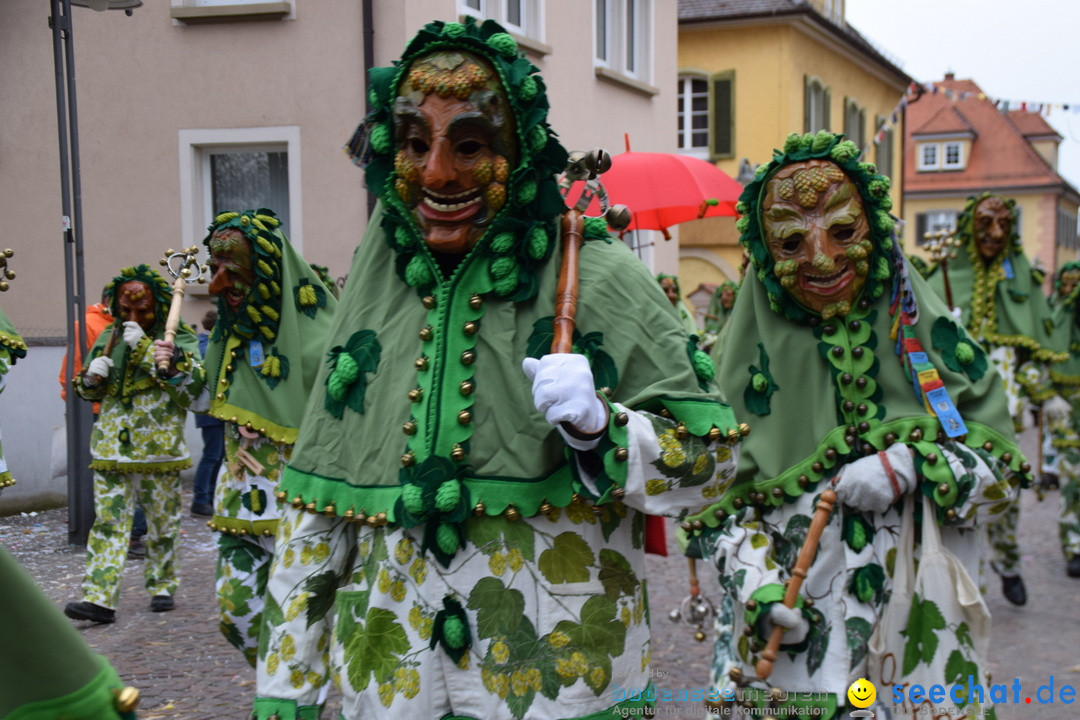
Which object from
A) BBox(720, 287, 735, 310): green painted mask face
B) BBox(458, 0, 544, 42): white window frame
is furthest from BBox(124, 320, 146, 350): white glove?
BBox(458, 0, 544, 42): white window frame

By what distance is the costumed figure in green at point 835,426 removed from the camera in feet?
11.1

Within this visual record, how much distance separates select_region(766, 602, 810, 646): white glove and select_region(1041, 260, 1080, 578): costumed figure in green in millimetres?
5531

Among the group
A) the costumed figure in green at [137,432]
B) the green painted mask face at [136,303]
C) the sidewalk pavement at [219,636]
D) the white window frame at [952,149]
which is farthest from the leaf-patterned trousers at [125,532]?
the white window frame at [952,149]

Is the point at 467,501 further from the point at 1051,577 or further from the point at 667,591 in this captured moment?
the point at 1051,577

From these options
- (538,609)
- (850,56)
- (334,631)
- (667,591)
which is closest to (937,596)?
(538,609)

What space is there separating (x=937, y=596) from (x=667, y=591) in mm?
4121

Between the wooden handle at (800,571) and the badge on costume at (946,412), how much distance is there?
41 cm

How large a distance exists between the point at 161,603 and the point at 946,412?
5.14m

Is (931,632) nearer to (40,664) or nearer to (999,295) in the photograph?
(40,664)

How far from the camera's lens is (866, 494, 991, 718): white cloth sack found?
334cm

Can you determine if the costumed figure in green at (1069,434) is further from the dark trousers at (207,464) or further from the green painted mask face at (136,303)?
the dark trousers at (207,464)

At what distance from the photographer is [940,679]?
3.33 meters

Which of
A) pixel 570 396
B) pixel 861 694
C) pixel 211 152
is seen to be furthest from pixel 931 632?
pixel 211 152

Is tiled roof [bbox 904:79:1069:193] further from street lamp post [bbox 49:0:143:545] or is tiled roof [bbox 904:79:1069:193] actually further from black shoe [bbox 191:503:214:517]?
street lamp post [bbox 49:0:143:545]
